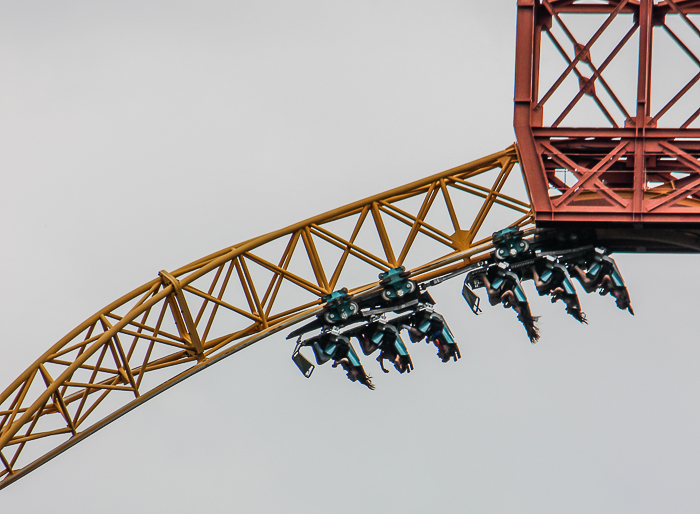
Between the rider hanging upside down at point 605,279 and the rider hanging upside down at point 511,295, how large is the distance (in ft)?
3.31

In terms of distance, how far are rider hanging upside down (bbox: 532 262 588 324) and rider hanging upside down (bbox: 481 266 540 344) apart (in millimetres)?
351

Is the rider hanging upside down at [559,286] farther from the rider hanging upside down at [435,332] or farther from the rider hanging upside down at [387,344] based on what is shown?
the rider hanging upside down at [387,344]

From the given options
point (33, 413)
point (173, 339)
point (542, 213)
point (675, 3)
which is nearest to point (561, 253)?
point (542, 213)

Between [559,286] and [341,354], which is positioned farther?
[341,354]

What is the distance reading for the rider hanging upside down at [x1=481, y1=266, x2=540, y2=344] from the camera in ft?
87.0

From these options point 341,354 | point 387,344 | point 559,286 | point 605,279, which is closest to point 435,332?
point 387,344

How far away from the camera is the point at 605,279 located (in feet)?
86.8

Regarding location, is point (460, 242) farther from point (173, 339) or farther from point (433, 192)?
point (173, 339)

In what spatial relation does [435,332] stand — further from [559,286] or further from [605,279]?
[605,279]

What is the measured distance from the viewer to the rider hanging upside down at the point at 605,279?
86.6 feet

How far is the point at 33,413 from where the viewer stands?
2717cm

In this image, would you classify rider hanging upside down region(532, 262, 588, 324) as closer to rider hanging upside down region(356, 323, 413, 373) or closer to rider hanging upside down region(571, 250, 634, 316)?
rider hanging upside down region(571, 250, 634, 316)

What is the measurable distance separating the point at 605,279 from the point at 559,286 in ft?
2.53

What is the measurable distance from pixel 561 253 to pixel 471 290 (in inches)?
65.4
